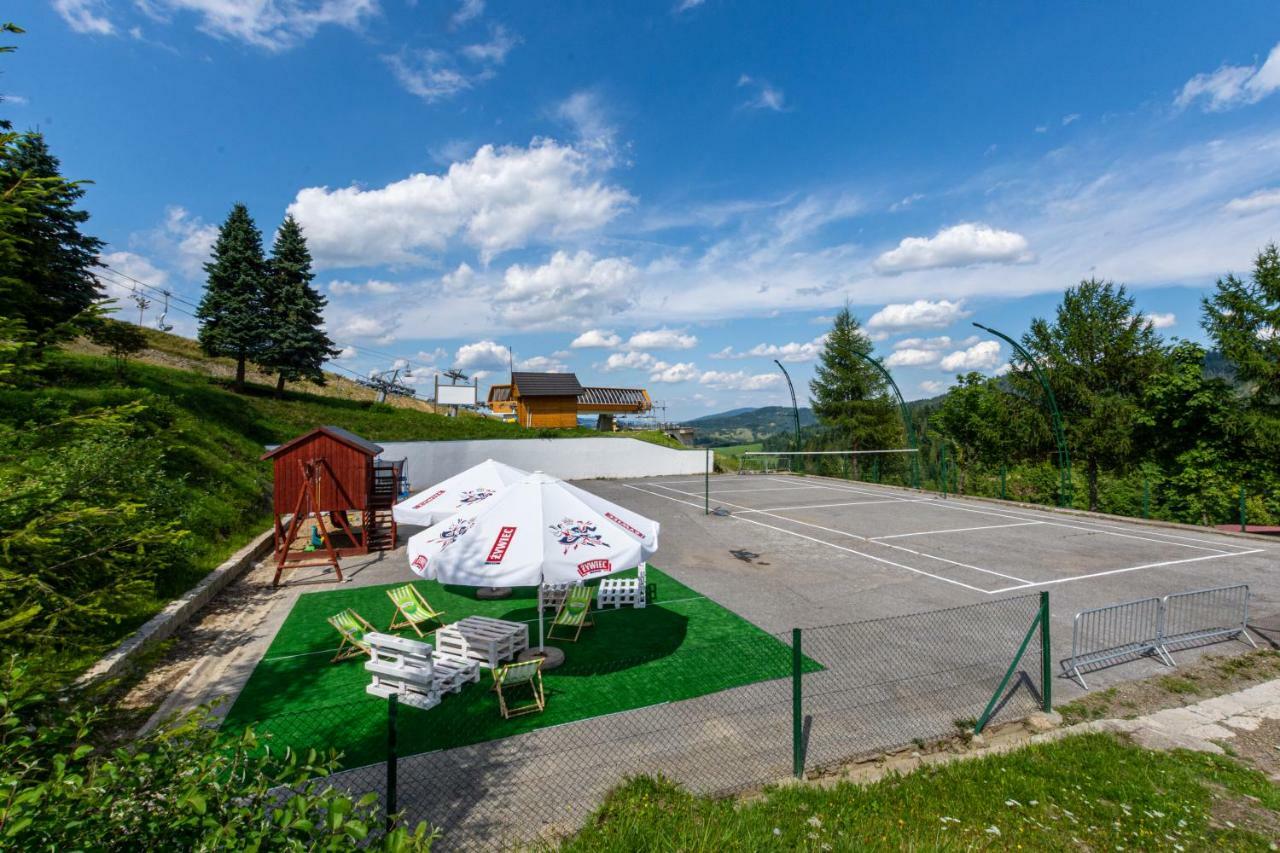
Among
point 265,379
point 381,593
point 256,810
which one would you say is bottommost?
point 381,593

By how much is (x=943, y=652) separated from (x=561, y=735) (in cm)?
589

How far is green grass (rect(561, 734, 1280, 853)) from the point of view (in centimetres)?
448

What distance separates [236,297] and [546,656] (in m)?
32.9

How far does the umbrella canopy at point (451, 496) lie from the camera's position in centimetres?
1156

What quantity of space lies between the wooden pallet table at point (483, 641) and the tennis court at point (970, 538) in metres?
9.00

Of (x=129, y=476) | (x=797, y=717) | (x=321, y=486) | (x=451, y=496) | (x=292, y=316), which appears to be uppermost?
(x=292, y=316)

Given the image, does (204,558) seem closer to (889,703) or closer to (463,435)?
(889,703)

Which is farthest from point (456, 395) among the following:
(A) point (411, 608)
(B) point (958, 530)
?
(A) point (411, 608)

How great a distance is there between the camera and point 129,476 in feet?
26.6

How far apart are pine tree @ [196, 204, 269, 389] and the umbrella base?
31202 millimetres

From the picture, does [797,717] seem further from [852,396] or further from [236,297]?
[852,396]

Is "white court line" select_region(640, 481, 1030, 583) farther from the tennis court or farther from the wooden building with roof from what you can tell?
the wooden building with roof

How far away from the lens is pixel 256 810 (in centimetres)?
236

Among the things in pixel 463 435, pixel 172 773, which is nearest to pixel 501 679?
pixel 172 773
